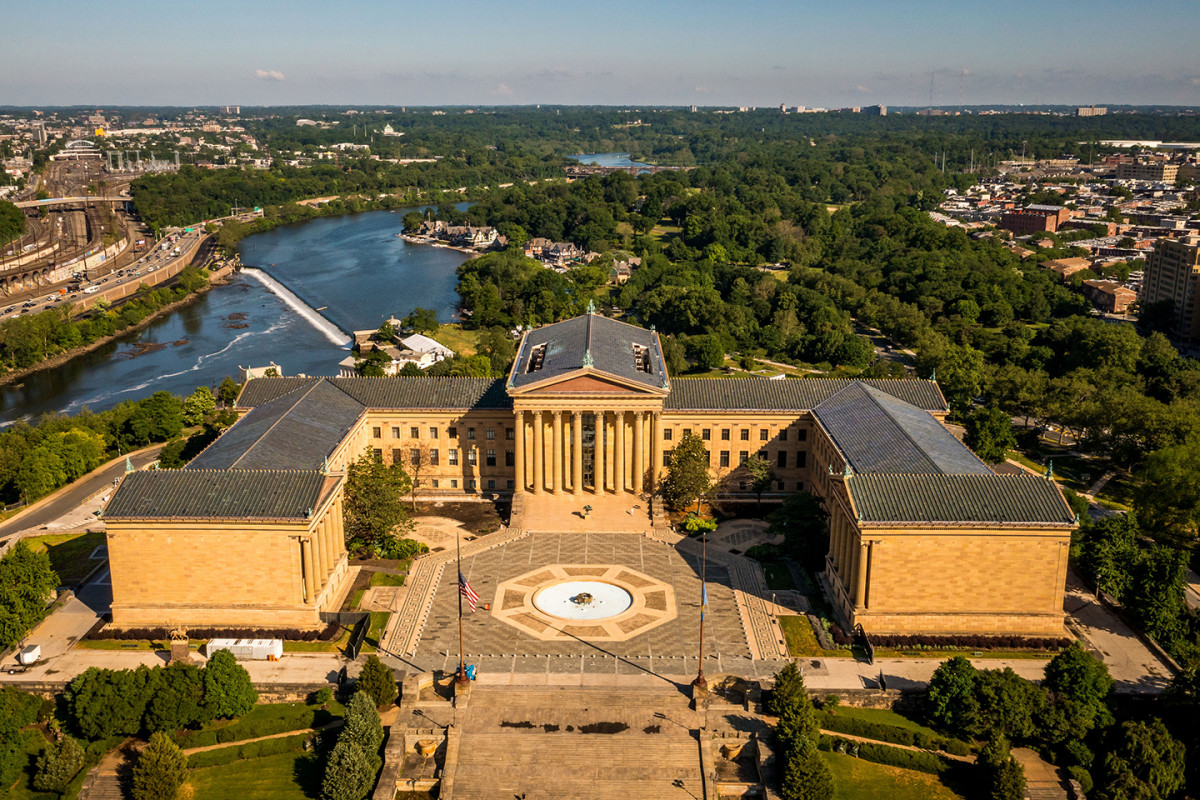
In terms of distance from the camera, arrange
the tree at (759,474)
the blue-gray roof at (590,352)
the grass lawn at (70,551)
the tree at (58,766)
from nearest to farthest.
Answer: the tree at (58,766)
the grass lawn at (70,551)
the blue-gray roof at (590,352)
the tree at (759,474)

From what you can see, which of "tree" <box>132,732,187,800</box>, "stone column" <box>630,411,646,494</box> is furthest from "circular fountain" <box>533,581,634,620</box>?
"tree" <box>132,732,187,800</box>

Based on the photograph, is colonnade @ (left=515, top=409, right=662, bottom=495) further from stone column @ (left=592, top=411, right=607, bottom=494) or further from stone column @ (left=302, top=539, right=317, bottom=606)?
stone column @ (left=302, top=539, right=317, bottom=606)

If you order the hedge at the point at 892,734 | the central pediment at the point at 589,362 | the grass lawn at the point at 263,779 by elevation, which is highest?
the central pediment at the point at 589,362

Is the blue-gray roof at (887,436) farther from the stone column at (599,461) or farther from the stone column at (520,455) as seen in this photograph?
the stone column at (520,455)

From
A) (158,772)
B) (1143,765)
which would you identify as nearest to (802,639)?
(1143,765)

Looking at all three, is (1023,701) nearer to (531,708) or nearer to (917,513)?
(917,513)

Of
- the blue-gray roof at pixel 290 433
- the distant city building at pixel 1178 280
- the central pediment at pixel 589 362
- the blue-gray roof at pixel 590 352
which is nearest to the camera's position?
the blue-gray roof at pixel 290 433

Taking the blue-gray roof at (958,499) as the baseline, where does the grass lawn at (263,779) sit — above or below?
below

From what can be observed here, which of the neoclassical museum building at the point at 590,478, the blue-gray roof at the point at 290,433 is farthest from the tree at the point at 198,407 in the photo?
the blue-gray roof at the point at 290,433
